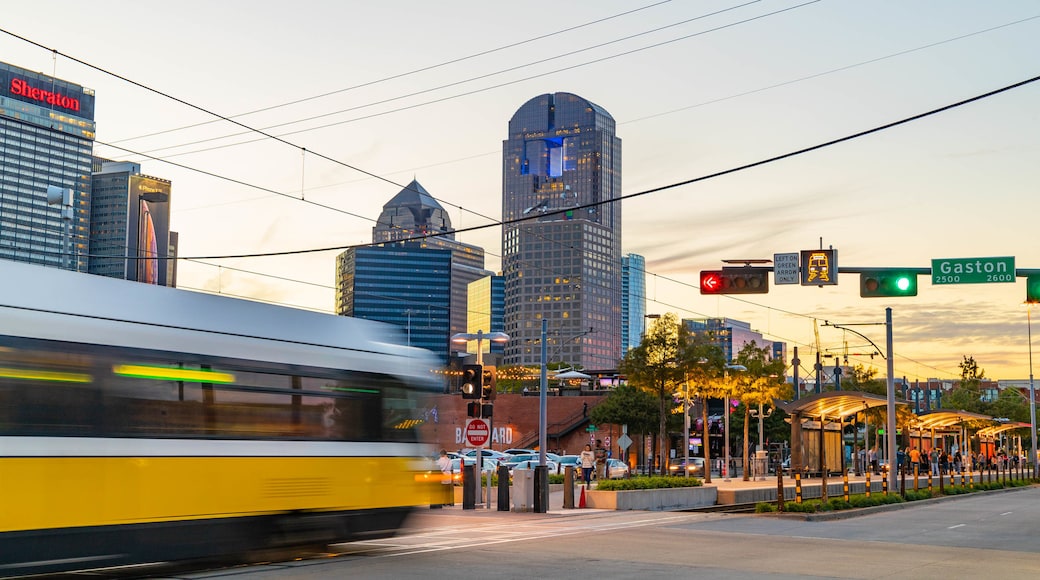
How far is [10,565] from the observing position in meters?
11.3

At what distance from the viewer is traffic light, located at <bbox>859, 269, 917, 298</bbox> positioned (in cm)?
2453

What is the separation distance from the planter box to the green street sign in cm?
1020

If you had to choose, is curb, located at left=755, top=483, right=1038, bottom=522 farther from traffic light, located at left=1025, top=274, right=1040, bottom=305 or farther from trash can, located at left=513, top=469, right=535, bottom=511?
traffic light, located at left=1025, top=274, right=1040, bottom=305

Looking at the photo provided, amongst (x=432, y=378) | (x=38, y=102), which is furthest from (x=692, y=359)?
(x=38, y=102)

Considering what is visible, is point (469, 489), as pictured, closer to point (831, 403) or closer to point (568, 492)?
point (568, 492)

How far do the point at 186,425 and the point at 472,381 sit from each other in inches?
591

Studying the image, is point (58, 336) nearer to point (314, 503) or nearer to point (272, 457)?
point (272, 457)

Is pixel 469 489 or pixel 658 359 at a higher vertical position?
pixel 658 359

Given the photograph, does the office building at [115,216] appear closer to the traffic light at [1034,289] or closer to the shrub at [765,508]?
the shrub at [765,508]

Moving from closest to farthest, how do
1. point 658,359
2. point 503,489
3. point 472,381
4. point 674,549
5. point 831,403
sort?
point 674,549 < point 503,489 < point 472,381 < point 831,403 < point 658,359

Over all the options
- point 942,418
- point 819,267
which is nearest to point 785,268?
point 819,267

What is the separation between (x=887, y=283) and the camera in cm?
2477

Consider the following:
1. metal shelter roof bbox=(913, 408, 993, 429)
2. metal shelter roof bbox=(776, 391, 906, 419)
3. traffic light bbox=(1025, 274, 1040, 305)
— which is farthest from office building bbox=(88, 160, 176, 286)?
traffic light bbox=(1025, 274, 1040, 305)

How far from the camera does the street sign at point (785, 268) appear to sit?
25.4 metres
